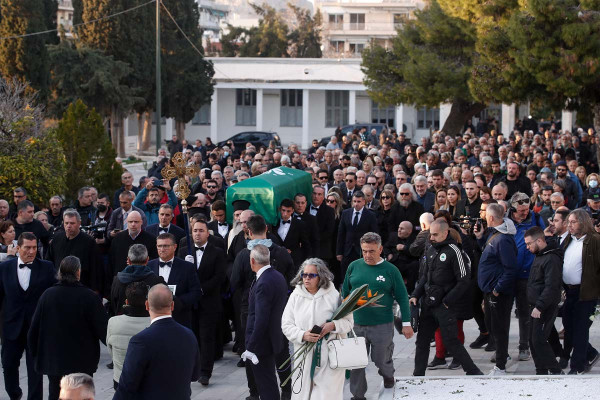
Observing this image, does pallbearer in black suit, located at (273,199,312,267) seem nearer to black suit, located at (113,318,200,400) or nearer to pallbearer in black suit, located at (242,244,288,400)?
pallbearer in black suit, located at (242,244,288,400)

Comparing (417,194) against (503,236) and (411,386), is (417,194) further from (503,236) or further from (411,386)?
(411,386)

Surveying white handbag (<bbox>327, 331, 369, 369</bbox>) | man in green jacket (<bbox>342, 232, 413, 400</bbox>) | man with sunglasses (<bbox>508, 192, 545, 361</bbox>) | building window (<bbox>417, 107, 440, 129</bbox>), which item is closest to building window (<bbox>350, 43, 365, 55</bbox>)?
building window (<bbox>417, 107, 440, 129</bbox>)

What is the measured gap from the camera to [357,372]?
9.24 metres

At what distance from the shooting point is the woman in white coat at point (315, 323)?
819 cm

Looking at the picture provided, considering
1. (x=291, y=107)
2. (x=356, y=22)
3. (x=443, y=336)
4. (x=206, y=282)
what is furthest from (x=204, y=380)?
(x=356, y=22)

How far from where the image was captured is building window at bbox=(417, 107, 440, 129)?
186 ft

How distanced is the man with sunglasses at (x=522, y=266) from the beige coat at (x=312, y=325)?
306 centimetres

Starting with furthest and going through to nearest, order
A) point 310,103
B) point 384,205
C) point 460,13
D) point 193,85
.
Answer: point 310,103 → point 193,85 → point 460,13 → point 384,205

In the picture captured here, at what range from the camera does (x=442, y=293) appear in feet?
32.0

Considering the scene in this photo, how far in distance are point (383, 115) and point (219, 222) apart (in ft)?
150

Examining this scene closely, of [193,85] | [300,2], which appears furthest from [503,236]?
[300,2]

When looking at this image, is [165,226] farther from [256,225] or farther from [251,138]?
[251,138]

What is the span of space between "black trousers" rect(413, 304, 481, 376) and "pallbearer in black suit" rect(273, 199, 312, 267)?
3.05 meters

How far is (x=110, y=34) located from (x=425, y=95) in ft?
47.8
